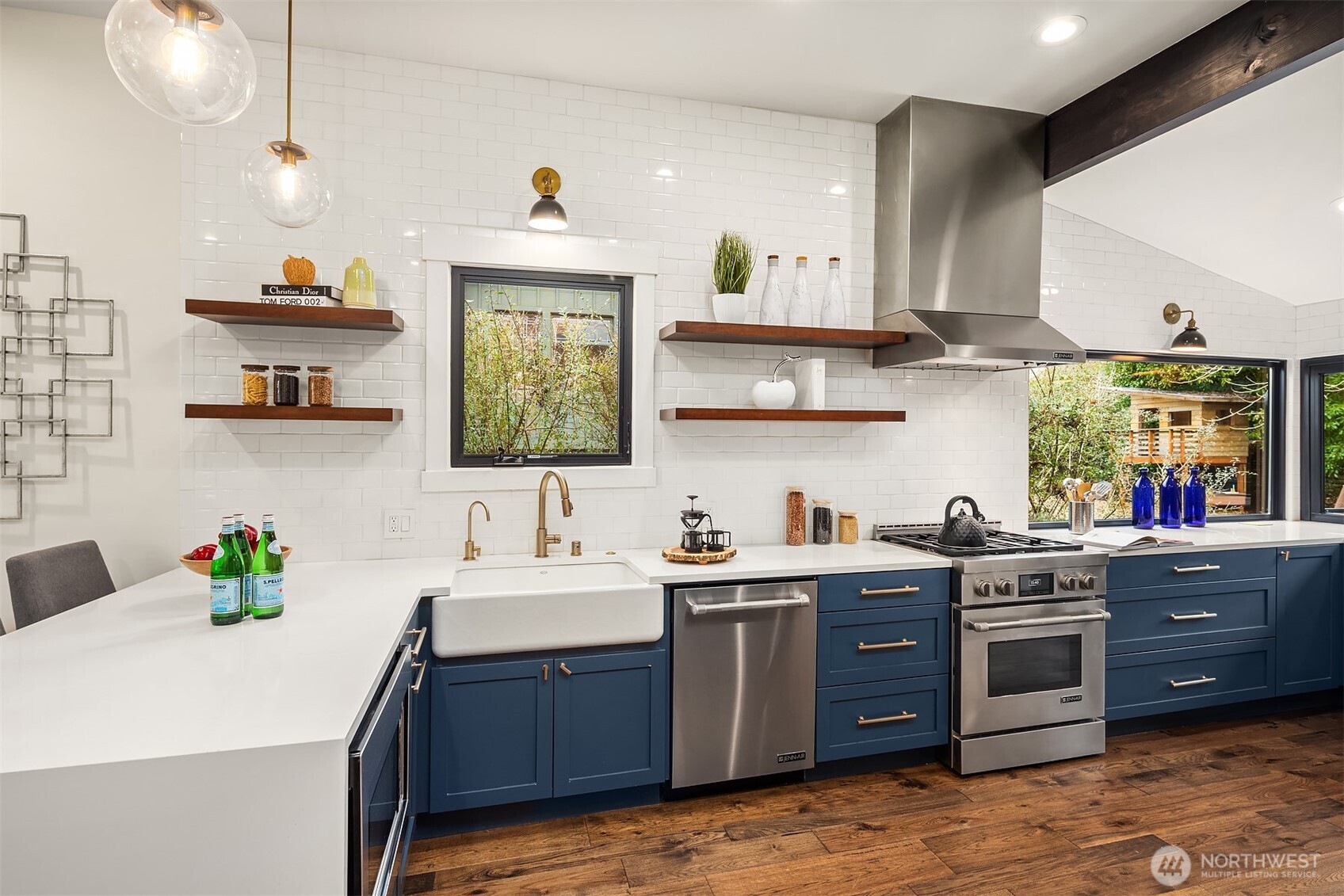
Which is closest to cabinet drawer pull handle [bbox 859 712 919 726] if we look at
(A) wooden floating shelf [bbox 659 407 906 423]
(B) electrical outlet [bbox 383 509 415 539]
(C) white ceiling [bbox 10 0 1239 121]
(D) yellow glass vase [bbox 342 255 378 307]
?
(A) wooden floating shelf [bbox 659 407 906 423]

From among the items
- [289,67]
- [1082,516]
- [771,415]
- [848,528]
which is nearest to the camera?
[289,67]

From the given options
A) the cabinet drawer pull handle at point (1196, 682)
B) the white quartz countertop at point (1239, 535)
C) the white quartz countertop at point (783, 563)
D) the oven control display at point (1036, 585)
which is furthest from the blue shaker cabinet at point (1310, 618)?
the white quartz countertop at point (783, 563)

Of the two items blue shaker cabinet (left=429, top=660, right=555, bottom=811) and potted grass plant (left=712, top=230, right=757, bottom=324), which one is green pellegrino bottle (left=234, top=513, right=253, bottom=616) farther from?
potted grass plant (left=712, top=230, right=757, bottom=324)

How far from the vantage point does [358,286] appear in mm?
2713

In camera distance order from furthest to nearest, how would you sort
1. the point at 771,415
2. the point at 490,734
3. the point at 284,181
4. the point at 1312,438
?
the point at 1312,438, the point at 771,415, the point at 490,734, the point at 284,181

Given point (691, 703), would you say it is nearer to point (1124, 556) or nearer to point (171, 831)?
point (171, 831)

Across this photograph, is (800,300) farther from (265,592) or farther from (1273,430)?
(1273,430)

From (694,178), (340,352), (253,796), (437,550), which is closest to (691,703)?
(437,550)

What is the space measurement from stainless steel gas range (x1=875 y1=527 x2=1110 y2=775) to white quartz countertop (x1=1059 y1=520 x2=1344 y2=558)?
36cm

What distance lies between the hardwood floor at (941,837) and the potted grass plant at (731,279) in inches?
78.9

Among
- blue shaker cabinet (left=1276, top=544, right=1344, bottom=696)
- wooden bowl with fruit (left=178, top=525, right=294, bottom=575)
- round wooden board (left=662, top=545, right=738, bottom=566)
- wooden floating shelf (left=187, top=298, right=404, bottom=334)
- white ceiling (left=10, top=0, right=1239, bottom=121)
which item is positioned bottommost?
blue shaker cabinet (left=1276, top=544, right=1344, bottom=696)

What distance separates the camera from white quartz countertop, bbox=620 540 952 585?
2668 millimetres

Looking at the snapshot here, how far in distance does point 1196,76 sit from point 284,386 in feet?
12.0

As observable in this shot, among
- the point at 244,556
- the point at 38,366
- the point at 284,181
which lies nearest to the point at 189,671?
the point at 244,556
